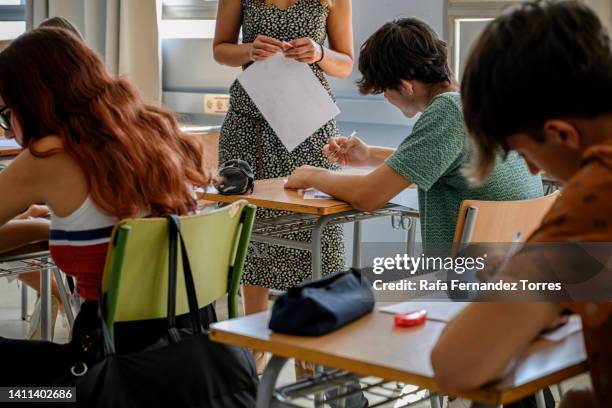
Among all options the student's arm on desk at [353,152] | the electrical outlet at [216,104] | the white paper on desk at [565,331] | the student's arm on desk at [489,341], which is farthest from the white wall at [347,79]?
the student's arm on desk at [489,341]

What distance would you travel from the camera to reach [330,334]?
1378 mm

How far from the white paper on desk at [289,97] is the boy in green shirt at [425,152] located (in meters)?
0.39

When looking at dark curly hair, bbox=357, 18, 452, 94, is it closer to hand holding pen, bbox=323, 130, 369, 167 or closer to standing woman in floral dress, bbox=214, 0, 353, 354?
hand holding pen, bbox=323, 130, 369, 167

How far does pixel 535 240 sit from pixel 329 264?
2.11 metres

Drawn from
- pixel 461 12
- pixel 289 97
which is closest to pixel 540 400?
pixel 289 97

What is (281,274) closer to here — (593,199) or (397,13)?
(397,13)

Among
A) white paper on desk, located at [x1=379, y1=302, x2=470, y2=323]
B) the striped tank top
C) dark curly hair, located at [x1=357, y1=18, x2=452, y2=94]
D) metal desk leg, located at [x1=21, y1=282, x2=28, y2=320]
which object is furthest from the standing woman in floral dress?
white paper on desk, located at [x1=379, y1=302, x2=470, y2=323]

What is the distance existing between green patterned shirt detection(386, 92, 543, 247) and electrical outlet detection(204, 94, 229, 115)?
264 centimetres

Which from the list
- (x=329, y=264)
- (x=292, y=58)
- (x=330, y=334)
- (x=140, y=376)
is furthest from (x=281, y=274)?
(x=330, y=334)

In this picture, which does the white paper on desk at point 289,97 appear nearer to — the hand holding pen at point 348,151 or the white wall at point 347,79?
the hand holding pen at point 348,151

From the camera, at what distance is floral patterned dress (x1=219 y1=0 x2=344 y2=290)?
319 cm

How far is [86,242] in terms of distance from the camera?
77.4 inches

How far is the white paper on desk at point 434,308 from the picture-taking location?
1.49 meters

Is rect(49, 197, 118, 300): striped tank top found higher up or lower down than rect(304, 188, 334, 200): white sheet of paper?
higher up
